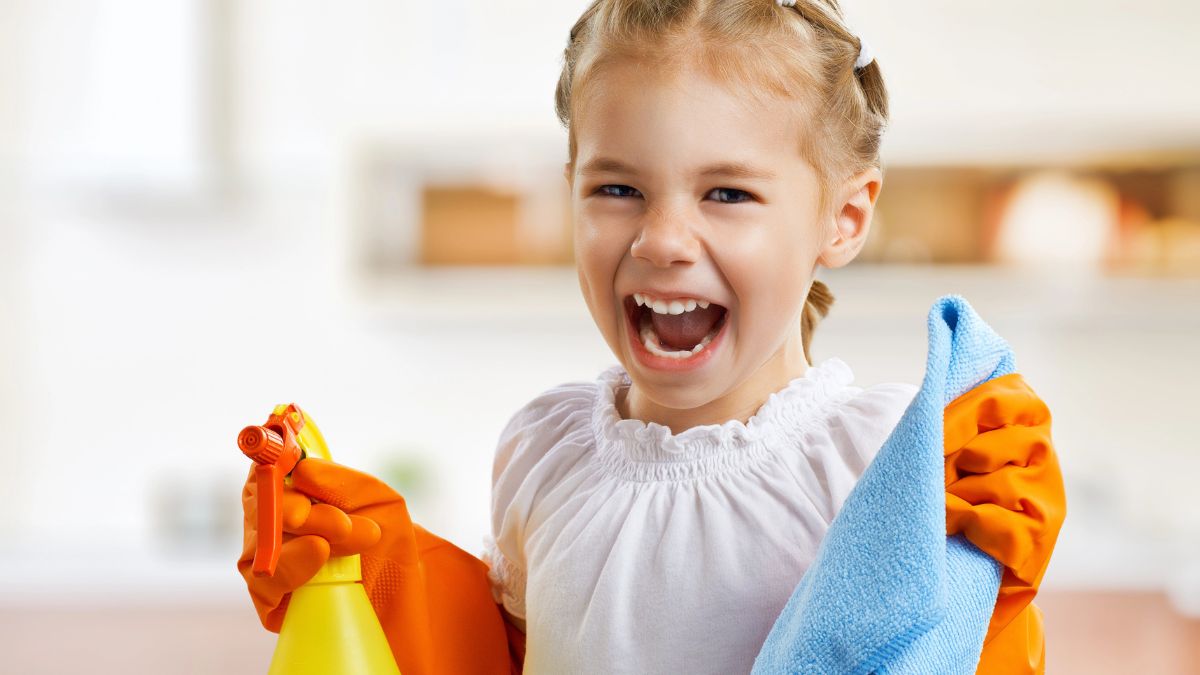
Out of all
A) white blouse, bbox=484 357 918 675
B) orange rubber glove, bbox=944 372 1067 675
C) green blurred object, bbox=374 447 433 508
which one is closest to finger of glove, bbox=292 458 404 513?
white blouse, bbox=484 357 918 675

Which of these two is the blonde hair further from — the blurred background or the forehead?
A: the blurred background

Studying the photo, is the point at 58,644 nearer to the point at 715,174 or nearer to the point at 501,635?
the point at 501,635

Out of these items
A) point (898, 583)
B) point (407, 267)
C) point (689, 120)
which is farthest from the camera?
point (407, 267)

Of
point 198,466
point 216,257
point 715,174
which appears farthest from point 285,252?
point 715,174

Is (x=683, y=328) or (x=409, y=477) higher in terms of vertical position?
(x=683, y=328)

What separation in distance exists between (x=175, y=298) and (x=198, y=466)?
40cm

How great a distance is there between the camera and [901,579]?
567 mm

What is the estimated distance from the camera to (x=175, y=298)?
9.71 ft

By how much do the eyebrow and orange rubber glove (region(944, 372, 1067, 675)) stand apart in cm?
16

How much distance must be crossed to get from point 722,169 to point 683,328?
102 millimetres

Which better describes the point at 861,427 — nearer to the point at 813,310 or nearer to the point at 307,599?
the point at 813,310

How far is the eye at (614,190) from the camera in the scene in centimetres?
71

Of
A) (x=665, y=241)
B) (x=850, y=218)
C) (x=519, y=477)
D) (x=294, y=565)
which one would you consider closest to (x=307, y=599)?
(x=294, y=565)

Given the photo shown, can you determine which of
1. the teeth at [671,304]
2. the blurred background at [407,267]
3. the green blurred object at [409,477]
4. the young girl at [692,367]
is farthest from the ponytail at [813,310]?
the green blurred object at [409,477]
